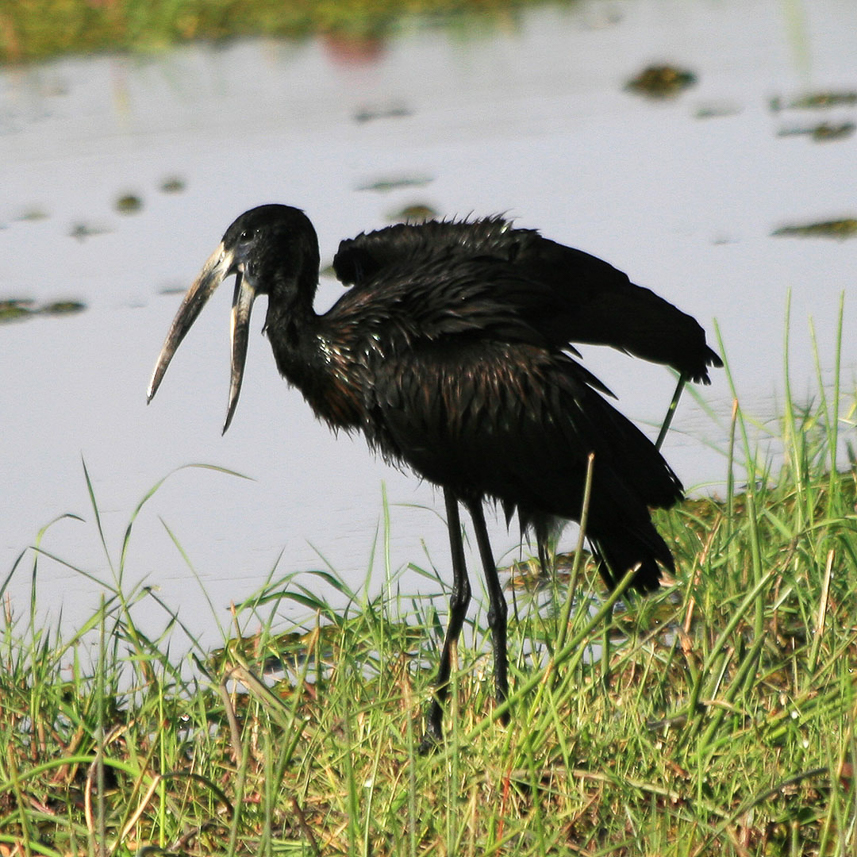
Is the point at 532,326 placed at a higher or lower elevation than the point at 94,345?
higher

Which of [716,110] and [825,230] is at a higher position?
[716,110]

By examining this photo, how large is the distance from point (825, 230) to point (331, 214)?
2043mm

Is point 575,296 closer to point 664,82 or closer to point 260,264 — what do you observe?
point 260,264

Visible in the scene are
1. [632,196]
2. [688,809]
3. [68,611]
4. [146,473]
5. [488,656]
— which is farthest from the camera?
[632,196]

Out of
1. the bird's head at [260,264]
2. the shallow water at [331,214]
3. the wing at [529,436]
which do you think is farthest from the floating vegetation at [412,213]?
the wing at [529,436]

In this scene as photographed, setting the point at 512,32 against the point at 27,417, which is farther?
the point at 512,32

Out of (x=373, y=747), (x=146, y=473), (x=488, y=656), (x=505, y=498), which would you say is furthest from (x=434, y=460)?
(x=146, y=473)

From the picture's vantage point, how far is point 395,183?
26.2ft

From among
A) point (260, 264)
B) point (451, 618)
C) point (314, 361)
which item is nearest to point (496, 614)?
point (451, 618)

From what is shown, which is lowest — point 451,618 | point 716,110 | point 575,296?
point 451,618

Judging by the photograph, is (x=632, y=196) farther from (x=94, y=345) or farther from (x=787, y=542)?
(x=787, y=542)

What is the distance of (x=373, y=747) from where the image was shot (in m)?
2.94

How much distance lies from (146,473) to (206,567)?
688 millimetres

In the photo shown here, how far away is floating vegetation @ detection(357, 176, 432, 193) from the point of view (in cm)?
790
